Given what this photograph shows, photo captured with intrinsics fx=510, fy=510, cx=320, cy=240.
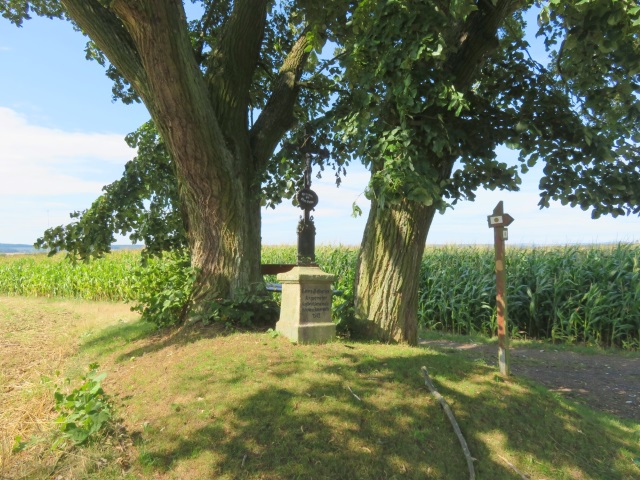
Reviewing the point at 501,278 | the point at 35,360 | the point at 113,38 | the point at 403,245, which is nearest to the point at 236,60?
the point at 113,38

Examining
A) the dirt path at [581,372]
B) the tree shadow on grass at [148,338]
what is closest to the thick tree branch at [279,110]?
the tree shadow on grass at [148,338]

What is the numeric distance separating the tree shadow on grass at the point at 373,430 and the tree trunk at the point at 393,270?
1.07 metres

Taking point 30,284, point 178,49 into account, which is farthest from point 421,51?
point 30,284

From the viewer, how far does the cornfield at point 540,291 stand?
11.0 meters

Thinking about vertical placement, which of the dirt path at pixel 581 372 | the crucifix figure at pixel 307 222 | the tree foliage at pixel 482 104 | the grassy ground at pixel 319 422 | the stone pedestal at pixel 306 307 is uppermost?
the tree foliage at pixel 482 104

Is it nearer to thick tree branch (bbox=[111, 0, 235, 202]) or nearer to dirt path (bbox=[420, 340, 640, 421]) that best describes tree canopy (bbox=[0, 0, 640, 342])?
thick tree branch (bbox=[111, 0, 235, 202])

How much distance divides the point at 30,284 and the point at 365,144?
16.3 metres

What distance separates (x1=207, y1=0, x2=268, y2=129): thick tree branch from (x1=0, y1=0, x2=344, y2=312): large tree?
15mm

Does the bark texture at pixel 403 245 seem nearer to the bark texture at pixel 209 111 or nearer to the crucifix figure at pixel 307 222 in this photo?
the crucifix figure at pixel 307 222

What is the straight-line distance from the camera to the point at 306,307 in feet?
20.6

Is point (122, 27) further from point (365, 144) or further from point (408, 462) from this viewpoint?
point (408, 462)

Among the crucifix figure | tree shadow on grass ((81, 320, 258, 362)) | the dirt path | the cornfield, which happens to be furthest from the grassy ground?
the cornfield

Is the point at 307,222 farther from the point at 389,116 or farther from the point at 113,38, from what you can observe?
the point at 113,38

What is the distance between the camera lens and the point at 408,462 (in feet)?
13.3
